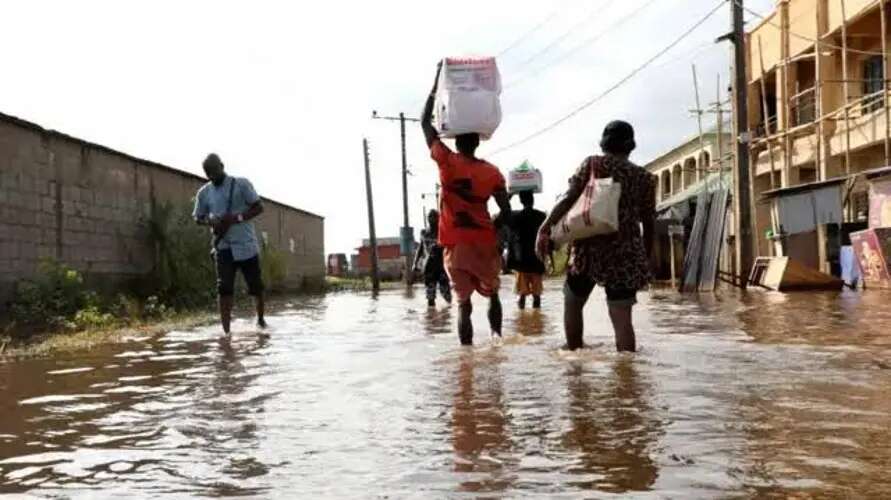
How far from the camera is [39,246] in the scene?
34.4 ft

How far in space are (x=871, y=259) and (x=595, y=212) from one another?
40.4 ft

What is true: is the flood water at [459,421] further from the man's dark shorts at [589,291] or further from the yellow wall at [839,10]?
the yellow wall at [839,10]

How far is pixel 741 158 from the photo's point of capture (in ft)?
60.3

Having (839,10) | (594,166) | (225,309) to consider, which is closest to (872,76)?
(839,10)

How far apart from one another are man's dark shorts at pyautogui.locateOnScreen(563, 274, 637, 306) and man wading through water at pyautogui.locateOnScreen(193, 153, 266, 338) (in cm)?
368

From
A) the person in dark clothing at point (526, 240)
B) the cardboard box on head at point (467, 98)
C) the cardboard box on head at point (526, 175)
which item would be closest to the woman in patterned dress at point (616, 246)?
the cardboard box on head at point (467, 98)

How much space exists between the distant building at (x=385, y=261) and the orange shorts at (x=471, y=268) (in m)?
47.6

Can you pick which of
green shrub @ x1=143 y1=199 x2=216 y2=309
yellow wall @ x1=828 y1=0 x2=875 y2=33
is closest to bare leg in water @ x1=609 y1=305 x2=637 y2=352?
green shrub @ x1=143 y1=199 x2=216 y2=309

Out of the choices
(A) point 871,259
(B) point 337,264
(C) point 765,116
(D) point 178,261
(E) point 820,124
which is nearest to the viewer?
(D) point 178,261

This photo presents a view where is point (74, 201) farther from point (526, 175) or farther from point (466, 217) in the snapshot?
point (526, 175)

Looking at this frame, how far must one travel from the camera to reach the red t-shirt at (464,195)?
6.14 meters

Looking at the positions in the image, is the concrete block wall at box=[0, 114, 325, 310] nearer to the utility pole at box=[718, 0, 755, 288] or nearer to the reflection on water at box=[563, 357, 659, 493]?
the reflection on water at box=[563, 357, 659, 493]

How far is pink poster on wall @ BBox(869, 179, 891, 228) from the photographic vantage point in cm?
1664

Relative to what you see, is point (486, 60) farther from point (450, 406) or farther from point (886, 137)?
point (886, 137)
